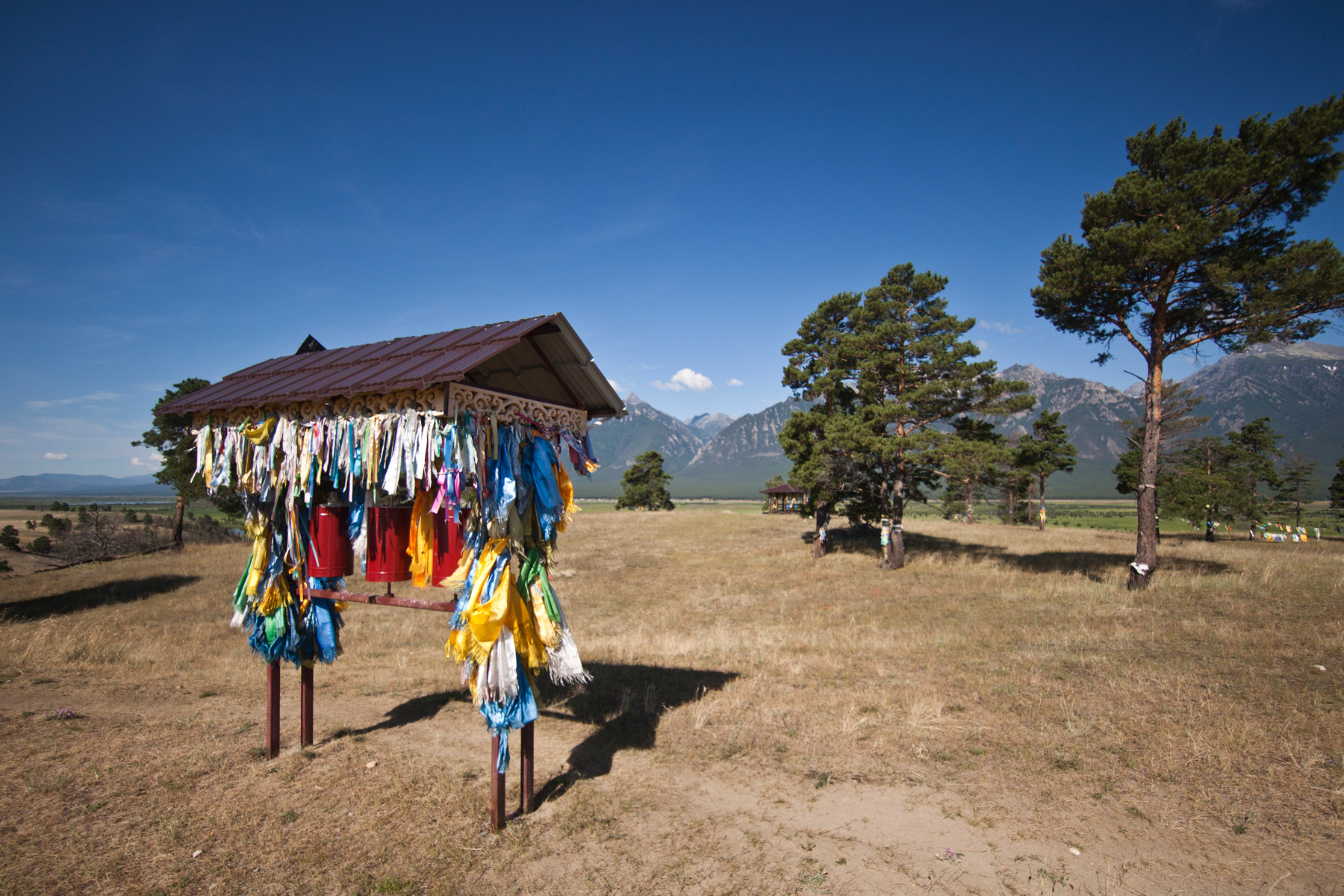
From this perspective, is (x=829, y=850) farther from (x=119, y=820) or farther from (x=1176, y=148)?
(x=1176, y=148)

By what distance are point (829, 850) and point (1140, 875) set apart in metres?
2.30

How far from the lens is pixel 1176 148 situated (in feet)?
47.4

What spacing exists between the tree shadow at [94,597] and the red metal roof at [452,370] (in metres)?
15.0

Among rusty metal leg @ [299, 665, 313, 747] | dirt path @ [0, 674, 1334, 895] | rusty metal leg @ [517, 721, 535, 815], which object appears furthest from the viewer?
rusty metal leg @ [299, 665, 313, 747]

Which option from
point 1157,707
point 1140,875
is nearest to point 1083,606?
point 1157,707

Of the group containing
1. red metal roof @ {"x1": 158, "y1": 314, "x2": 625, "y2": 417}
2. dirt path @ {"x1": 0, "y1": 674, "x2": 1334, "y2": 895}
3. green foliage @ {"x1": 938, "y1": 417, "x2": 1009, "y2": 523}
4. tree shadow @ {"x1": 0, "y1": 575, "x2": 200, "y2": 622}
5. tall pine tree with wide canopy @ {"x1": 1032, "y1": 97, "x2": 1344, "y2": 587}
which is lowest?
tree shadow @ {"x1": 0, "y1": 575, "x2": 200, "y2": 622}

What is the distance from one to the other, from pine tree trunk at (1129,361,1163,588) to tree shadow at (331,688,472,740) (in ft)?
53.3

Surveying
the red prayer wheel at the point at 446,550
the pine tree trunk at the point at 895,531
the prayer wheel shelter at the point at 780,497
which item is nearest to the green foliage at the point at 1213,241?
the pine tree trunk at the point at 895,531

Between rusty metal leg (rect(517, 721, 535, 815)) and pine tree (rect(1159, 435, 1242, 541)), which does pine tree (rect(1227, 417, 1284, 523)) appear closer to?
pine tree (rect(1159, 435, 1242, 541))

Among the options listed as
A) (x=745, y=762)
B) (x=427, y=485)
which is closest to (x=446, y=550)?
(x=427, y=485)

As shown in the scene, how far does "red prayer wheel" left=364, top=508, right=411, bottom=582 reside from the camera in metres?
6.05

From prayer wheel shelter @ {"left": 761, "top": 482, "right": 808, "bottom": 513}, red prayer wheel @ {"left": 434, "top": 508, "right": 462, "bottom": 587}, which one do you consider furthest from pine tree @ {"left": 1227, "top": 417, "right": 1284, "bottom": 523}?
red prayer wheel @ {"left": 434, "top": 508, "right": 462, "bottom": 587}

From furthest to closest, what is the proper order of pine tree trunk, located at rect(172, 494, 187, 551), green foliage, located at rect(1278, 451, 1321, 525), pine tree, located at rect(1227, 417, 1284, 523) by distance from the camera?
1. green foliage, located at rect(1278, 451, 1321, 525)
2. pine tree, located at rect(1227, 417, 1284, 523)
3. pine tree trunk, located at rect(172, 494, 187, 551)

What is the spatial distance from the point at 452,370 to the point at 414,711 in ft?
20.2
